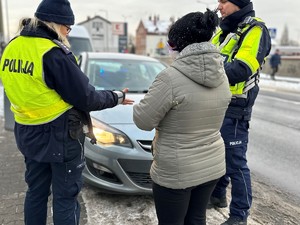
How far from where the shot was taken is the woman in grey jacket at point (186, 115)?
6.31ft

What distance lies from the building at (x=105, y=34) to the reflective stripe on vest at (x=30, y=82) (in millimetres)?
25162

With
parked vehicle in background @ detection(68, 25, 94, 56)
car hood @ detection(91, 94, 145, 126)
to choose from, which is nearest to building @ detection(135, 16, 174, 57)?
parked vehicle in background @ detection(68, 25, 94, 56)

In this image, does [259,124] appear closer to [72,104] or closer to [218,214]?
[218,214]

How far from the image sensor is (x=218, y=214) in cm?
322

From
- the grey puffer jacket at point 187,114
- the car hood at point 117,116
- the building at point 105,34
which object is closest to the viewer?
the grey puffer jacket at point 187,114

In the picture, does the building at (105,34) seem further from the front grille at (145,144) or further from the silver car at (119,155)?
the front grille at (145,144)

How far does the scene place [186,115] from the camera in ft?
6.41

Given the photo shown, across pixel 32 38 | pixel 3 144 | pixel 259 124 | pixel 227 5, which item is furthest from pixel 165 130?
pixel 259 124

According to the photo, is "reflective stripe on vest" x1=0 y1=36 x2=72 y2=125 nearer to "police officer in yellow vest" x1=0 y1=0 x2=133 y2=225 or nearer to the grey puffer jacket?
"police officer in yellow vest" x1=0 y1=0 x2=133 y2=225

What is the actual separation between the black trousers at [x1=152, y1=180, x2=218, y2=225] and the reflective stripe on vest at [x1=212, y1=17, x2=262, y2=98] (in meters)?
0.92

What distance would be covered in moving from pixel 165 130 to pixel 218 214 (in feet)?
5.21

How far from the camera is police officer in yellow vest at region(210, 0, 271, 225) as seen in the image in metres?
2.60

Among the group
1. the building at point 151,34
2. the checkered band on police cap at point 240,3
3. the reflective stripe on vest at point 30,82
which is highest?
the checkered band on police cap at point 240,3

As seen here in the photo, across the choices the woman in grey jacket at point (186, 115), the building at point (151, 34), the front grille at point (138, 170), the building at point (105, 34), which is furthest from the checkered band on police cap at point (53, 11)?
the building at point (151, 34)
